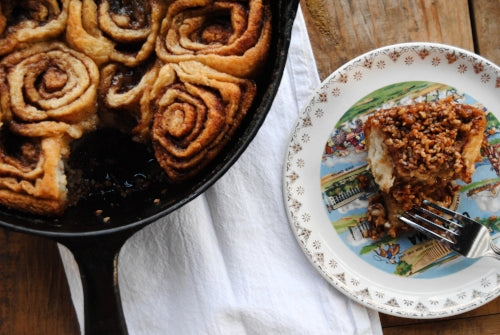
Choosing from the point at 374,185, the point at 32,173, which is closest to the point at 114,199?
the point at 32,173

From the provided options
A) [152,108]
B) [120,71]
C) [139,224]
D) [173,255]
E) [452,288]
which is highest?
[120,71]

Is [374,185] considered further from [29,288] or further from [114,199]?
[29,288]

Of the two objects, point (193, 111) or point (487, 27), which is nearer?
point (193, 111)

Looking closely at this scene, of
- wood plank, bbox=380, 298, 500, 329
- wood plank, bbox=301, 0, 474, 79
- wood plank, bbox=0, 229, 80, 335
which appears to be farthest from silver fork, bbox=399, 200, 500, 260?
wood plank, bbox=0, 229, 80, 335

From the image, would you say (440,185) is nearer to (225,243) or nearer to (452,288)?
(452,288)

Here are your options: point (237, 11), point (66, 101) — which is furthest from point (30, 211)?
point (237, 11)

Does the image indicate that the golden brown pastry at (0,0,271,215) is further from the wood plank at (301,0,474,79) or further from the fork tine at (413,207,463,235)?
the fork tine at (413,207,463,235)
